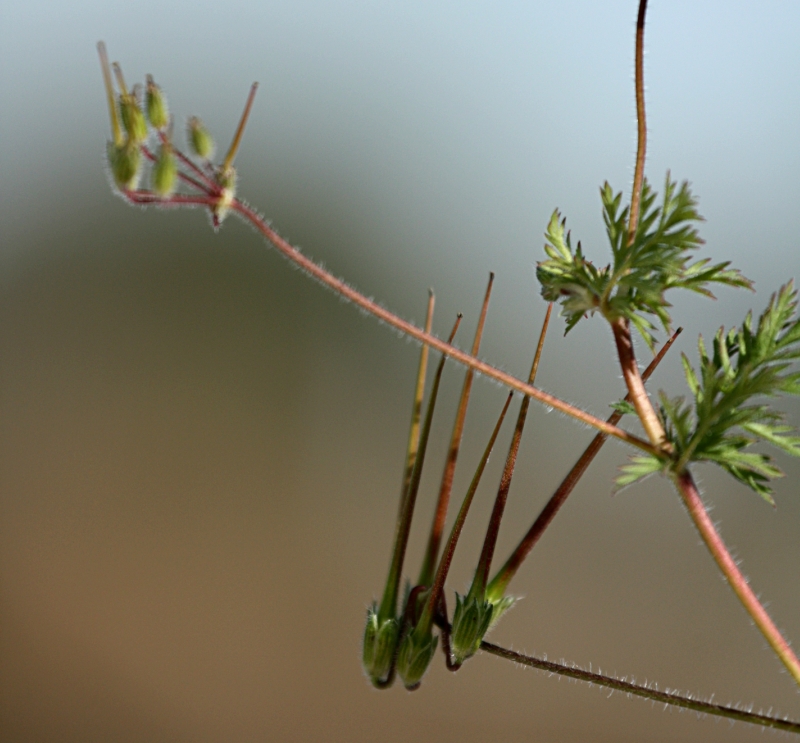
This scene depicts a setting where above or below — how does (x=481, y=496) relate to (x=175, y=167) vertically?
below

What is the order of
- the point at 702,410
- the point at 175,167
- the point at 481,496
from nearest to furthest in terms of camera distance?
the point at 175,167, the point at 702,410, the point at 481,496

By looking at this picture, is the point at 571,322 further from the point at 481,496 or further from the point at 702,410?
the point at 481,496

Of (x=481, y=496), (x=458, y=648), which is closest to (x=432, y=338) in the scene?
(x=458, y=648)

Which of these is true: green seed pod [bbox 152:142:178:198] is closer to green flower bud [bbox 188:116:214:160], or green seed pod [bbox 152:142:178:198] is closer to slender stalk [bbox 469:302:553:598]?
green flower bud [bbox 188:116:214:160]

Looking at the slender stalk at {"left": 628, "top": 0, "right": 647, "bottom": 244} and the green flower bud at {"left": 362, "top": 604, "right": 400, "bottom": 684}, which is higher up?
the slender stalk at {"left": 628, "top": 0, "right": 647, "bottom": 244}

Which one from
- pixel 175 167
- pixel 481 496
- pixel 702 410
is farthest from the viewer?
pixel 481 496

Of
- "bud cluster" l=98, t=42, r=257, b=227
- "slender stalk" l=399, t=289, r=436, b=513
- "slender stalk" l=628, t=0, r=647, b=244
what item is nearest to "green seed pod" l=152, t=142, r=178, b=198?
"bud cluster" l=98, t=42, r=257, b=227

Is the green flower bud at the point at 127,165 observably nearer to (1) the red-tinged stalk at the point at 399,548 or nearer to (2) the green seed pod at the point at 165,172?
(2) the green seed pod at the point at 165,172

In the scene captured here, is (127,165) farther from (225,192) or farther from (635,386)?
(635,386)
